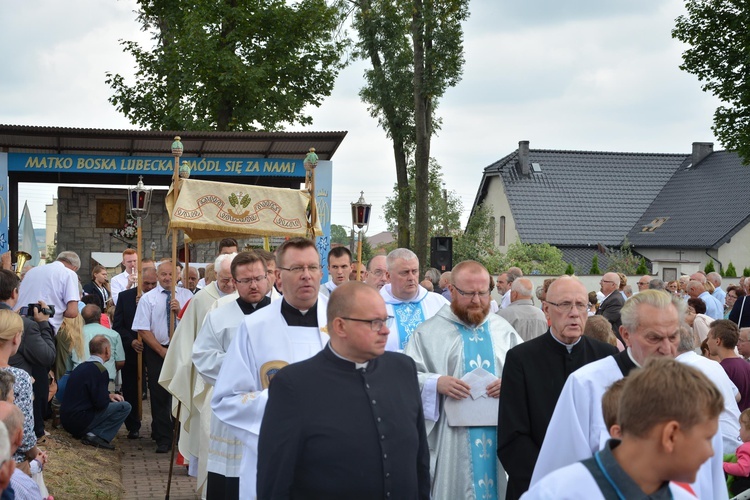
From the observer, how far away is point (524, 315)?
9.61 m

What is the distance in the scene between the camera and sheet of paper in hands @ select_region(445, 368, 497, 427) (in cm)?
574

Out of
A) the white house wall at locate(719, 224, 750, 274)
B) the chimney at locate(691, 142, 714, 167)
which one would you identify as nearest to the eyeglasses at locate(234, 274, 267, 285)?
the white house wall at locate(719, 224, 750, 274)

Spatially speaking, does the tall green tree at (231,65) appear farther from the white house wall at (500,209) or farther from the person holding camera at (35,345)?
the person holding camera at (35,345)

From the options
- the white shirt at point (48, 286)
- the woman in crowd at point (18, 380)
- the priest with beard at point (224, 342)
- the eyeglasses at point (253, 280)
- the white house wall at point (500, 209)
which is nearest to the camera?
the woman in crowd at point (18, 380)

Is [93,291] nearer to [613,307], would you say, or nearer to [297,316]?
[613,307]

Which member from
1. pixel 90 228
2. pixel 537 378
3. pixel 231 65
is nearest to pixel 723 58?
pixel 231 65

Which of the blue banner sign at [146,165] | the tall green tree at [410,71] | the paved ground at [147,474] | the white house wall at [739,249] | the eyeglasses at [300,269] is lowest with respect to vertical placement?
the paved ground at [147,474]

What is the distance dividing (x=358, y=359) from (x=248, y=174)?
19821 millimetres

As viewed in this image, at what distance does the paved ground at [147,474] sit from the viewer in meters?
9.25

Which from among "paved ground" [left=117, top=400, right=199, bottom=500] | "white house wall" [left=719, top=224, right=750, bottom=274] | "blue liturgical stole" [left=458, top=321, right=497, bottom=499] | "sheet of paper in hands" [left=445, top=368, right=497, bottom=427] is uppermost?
"white house wall" [left=719, top=224, right=750, bottom=274]

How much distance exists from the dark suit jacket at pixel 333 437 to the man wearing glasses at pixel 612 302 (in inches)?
362

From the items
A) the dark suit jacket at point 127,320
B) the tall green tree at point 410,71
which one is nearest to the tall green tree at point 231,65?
the tall green tree at point 410,71

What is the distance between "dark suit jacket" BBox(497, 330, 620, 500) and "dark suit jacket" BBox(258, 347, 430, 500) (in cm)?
113

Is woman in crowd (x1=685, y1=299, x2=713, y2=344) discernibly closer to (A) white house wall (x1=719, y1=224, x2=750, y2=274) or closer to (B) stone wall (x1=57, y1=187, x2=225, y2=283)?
(B) stone wall (x1=57, y1=187, x2=225, y2=283)
